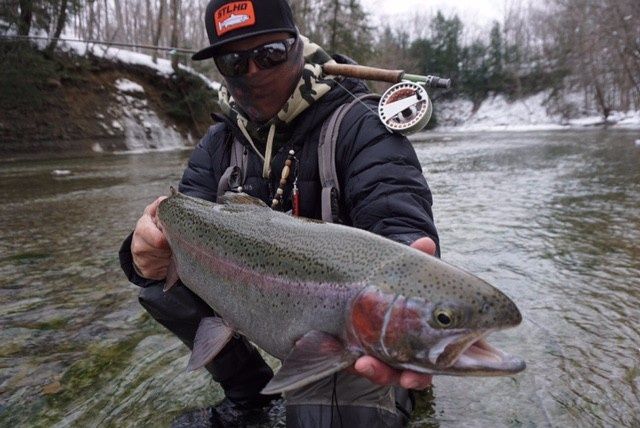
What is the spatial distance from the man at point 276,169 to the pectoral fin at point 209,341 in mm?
308

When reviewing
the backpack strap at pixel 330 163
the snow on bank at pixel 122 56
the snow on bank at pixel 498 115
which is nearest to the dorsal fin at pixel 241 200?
the backpack strap at pixel 330 163

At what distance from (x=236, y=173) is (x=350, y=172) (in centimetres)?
66

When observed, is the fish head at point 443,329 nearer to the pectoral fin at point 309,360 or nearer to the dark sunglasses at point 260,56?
the pectoral fin at point 309,360

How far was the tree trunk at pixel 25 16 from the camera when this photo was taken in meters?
18.3

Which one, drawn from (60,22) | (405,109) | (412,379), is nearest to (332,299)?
(412,379)

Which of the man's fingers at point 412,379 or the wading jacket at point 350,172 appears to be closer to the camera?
the man's fingers at point 412,379

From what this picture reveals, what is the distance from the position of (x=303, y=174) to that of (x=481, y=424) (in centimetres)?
146

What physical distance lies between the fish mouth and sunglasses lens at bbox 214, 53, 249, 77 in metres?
1.60

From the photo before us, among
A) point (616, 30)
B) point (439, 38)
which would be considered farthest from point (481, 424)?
point (439, 38)

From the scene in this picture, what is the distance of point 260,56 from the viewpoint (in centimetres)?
232

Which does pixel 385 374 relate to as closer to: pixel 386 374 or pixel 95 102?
pixel 386 374

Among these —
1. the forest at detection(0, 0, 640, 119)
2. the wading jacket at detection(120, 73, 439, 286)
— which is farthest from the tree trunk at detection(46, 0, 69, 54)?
the wading jacket at detection(120, 73, 439, 286)

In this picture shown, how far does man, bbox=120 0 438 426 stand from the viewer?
1.93 meters

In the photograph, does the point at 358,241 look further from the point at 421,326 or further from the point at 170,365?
the point at 170,365
